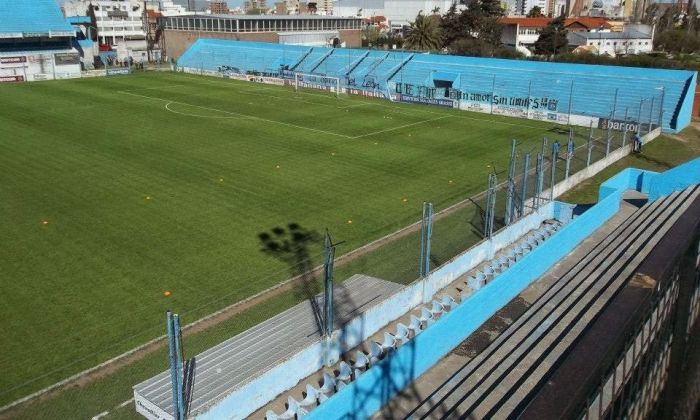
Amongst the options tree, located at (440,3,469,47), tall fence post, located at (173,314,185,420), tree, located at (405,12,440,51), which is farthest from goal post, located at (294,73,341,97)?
tall fence post, located at (173,314,185,420)

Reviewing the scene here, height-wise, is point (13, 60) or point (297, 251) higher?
point (13, 60)

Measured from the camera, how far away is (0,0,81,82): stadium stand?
54.3 meters

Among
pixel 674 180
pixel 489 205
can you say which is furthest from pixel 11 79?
pixel 674 180

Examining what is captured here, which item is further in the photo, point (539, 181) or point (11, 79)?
point (11, 79)

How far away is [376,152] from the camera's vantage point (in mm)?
29547

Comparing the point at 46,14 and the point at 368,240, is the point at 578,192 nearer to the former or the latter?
the point at 368,240

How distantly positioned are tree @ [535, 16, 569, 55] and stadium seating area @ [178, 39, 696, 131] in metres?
28.7

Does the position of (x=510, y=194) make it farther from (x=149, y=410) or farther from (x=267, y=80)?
(x=267, y=80)

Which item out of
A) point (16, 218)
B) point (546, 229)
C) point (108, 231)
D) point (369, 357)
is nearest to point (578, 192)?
point (546, 229)

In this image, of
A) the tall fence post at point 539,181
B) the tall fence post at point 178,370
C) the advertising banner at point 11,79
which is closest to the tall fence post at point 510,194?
the tall fence post at point 539,181

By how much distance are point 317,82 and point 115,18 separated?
70.2 meters

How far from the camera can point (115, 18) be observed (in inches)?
4237

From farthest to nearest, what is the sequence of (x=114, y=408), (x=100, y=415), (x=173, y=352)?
(x=114, y=408) < (x=100, y=415) < (x=173, y=352)

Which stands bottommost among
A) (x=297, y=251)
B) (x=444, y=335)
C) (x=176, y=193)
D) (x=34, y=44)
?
(x=297, y=251)
